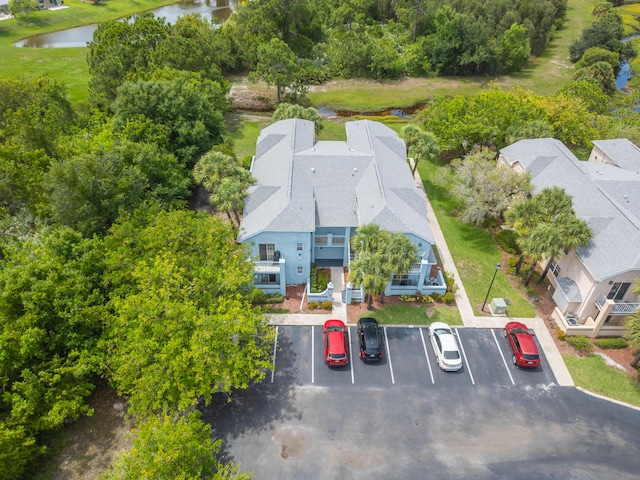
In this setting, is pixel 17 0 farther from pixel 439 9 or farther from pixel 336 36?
pixel 439 9

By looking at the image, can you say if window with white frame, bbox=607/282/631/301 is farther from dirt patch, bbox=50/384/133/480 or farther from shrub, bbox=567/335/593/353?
dirt patch, bbox=50/384/133/480

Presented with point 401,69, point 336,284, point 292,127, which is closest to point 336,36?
point 401,69

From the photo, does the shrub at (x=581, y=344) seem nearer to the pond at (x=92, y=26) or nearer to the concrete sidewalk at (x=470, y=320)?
the concrete sidewalk at (x=470, y=320)

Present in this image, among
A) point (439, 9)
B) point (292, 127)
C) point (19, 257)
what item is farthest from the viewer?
point (439, 9)

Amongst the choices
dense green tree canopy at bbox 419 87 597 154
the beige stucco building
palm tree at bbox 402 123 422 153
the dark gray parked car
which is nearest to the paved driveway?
the dark gray parked car

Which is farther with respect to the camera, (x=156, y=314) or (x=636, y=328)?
(x=636, y=328)
